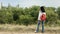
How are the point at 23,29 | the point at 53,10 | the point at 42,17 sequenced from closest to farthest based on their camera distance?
the point at 42,17 → the point at 23,29 → the point at 53,10

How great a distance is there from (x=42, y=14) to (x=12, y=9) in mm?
36604

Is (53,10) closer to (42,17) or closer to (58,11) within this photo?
(58,11)

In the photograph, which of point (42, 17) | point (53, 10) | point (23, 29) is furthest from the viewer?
point (53, 10)

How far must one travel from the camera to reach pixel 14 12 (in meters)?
46.7

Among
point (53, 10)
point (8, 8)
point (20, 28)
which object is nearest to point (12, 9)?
point (8, 8)

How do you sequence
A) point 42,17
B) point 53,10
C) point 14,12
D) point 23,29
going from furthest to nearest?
point 14,12
point 53,10
point 23,29
point 42,17

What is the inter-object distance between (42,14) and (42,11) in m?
0.19

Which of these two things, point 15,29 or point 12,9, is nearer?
point 15,29

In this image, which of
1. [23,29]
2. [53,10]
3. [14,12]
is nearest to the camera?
[23,29]

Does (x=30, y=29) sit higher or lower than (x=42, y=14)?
lower

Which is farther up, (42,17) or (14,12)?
(42,17)

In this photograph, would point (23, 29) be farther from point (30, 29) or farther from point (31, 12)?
point (31, 12)

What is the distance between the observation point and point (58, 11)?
43531mm

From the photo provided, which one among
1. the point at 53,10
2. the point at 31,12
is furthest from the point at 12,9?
the point at 53,10
